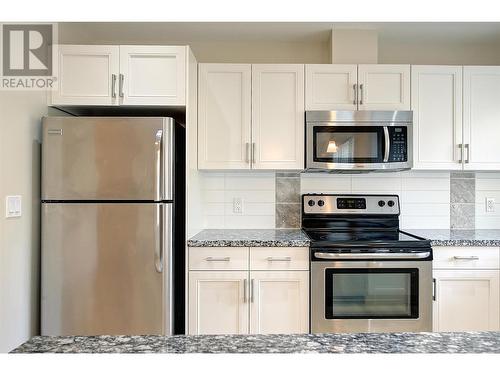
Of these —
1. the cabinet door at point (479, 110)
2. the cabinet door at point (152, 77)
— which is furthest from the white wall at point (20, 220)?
the cabinet door at point (479, 110)

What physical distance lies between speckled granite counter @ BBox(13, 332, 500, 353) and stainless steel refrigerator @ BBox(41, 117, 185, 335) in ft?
4.36

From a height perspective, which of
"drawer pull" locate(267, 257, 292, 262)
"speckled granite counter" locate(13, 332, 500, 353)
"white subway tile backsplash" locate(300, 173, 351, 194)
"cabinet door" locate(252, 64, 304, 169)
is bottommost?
"drawer pull" locate(267, 257, 292, 262)

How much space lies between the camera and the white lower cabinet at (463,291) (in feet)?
7.06

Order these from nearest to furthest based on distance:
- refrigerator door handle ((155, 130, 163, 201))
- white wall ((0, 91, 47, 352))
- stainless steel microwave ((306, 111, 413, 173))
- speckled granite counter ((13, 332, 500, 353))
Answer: speckled granite counter ((13, 332, 500, 353)), white wall ((0, 91, 47, 352)), refrigerator door handle ((155, 130, 163, 201)), stainless steel microwave ((306, 111, 413, 173))

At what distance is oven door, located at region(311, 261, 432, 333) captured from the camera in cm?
211

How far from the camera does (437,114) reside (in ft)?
8.08

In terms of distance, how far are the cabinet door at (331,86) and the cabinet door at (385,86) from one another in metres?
0.07

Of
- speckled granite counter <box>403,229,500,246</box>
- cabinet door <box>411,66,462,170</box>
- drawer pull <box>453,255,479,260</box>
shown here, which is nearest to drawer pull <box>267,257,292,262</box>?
speckled granite counter <box>403,229,500,246</box>

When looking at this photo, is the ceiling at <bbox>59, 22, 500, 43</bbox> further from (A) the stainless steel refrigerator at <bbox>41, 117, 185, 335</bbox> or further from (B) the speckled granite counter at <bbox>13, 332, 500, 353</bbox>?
(B) the speckled granite counter at <bbox>13, 332, 500, 353</bbox>

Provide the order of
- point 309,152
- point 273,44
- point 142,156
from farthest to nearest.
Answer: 1. point 273,44
2. point 309,152
3. point 142,156
